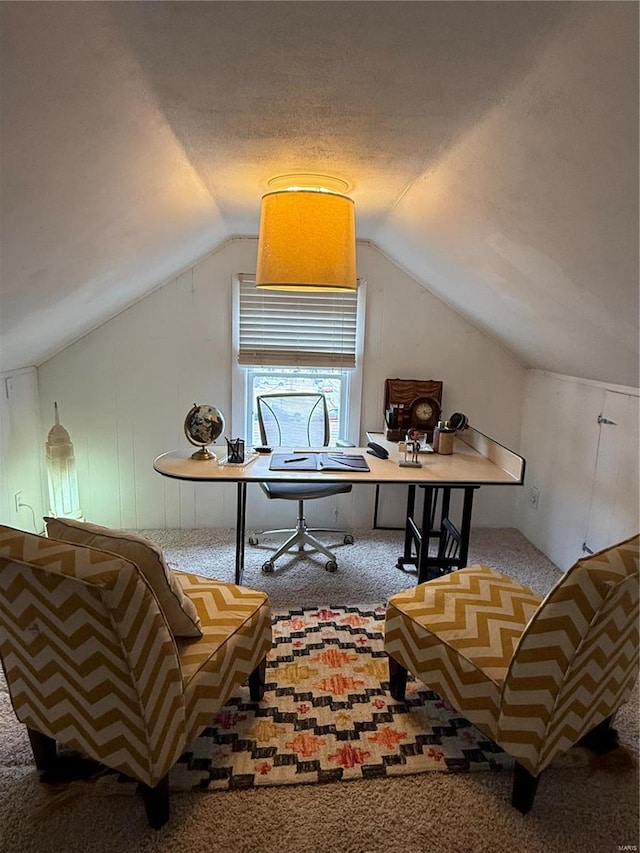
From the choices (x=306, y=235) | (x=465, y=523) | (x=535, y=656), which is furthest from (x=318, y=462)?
(x=535, y=656)

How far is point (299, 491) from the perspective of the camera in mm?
2979

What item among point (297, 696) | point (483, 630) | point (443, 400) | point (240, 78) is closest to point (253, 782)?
point (297, 696)

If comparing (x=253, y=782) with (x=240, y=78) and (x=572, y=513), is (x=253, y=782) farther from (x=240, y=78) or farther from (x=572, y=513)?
(x=572, y=513)

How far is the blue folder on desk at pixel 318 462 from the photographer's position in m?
2.60

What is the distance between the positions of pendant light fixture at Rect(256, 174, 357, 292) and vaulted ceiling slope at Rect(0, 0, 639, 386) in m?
0.11

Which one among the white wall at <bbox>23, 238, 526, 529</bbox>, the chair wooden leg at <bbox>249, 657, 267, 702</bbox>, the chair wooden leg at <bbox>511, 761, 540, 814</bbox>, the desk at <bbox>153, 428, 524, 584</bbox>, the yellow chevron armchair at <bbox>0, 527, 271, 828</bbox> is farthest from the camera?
the white wall at <bbox>23, 238, 526, 529</bbox>

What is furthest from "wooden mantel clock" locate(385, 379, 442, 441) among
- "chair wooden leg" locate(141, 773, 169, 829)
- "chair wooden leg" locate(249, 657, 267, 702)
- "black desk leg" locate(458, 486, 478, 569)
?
"chair wooden leg" locate(141, 773, 169, 829)

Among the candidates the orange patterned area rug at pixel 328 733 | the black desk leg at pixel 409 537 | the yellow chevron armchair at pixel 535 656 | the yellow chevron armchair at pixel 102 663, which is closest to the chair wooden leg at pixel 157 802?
the yellow chevron armchair at pixel 102 663

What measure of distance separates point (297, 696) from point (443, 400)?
2303 mm

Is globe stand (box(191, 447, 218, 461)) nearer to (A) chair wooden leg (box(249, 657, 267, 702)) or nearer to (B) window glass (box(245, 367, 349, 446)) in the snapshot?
(B) window glass (box(245, 367, 349, 446))

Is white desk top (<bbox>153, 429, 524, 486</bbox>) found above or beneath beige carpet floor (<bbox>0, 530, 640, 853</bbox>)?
above

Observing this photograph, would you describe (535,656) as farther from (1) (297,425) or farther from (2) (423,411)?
(1) (297,425)

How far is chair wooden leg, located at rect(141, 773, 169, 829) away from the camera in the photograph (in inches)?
57.3

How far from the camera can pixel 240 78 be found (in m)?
1.28
